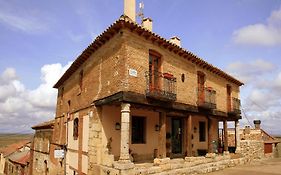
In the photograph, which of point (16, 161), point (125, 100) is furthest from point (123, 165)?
point (16, 161)

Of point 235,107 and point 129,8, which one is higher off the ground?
point 129,8

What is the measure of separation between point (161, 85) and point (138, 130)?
2901mm

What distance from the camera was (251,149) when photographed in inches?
880

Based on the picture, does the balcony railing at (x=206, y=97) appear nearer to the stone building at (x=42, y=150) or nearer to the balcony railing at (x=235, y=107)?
the balcony railing at (x=235, y=107)

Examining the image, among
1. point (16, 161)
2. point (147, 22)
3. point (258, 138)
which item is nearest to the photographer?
point (147, 22)

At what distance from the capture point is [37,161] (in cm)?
2531

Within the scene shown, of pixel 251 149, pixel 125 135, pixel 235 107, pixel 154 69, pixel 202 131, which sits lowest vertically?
pixel 251 149

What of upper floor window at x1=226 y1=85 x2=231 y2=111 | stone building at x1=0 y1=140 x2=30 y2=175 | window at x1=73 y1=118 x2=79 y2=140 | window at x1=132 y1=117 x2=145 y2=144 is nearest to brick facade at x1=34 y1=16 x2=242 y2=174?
window at x1=132 y1=117 x2=145 y2=144

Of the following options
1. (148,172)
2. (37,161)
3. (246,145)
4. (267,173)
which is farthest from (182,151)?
(37,161)

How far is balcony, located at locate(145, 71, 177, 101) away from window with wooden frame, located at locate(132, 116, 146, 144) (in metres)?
2.21

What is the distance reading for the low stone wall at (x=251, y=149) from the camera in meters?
21.6

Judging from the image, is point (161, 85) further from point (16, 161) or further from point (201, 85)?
point (16, 161)

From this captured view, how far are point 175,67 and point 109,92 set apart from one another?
4.32 m

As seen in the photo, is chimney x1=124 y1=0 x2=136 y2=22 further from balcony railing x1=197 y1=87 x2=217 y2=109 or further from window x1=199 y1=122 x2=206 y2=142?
window x1=199 y1=122 x2=206 y2=142
